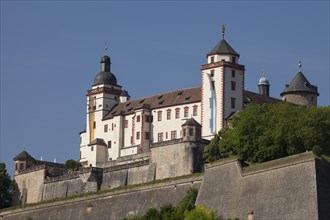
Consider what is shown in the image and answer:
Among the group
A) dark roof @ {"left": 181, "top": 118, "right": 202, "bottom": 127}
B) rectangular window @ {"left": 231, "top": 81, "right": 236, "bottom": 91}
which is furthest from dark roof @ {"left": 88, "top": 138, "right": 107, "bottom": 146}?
dark roof @ {"left": 181, "top": 118, "right": 202, "bottom": 127}

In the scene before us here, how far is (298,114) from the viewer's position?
77.8m

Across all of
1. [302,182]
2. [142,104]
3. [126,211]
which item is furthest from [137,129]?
[302,182]

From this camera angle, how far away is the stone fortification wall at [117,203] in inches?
3127

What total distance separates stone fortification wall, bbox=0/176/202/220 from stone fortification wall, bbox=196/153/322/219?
519cm

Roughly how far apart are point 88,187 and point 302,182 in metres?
31.2

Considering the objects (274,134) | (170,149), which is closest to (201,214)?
(274,134)

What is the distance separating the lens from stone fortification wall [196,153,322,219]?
63719 millimetres

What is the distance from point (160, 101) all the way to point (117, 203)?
766 inches

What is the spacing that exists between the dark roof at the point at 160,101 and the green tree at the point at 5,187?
11079 millimetres

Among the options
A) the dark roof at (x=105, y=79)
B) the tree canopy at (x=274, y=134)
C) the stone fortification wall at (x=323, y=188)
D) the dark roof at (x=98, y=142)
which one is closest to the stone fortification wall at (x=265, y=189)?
the stone fortification wall at (x=323, y=188)

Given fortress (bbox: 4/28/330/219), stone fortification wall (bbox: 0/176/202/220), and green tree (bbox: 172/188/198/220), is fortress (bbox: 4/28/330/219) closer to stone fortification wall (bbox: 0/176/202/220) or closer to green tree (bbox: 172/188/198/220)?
stone fortification wall (bbox: 0/176/202/220)

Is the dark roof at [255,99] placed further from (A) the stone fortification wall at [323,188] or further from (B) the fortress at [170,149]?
(A) the stone fortification wall at [323,188]

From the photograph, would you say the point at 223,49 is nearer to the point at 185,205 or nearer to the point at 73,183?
the point at 73,183

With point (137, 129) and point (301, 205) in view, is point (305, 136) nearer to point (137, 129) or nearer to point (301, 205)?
point (301, 205)
